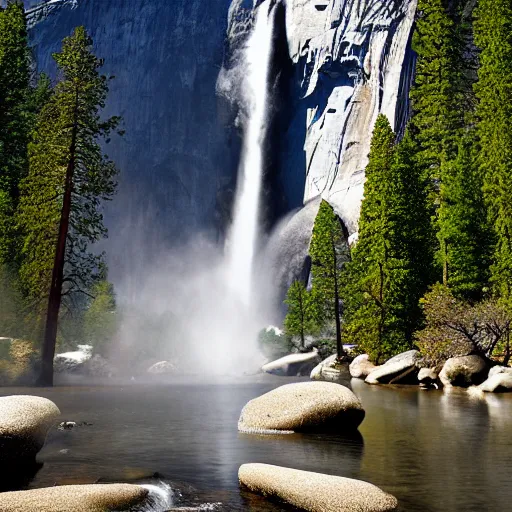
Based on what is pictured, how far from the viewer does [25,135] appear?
137 ft

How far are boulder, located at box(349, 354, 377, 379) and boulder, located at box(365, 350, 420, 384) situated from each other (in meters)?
5.08

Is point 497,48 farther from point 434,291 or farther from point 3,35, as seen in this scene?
point 3,35

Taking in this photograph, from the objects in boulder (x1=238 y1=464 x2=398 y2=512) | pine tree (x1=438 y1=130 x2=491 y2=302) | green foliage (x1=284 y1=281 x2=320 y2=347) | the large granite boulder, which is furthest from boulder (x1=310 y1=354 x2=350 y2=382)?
boulder (x1=238 y1=464 x2=398 y2=512)

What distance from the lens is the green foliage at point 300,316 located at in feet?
173

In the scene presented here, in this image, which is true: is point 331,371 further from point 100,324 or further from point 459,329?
point 100,324

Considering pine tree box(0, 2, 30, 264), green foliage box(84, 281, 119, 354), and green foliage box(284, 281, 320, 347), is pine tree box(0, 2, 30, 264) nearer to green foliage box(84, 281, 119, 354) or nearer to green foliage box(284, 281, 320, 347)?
green foliage box(84, 281, 119, 354)

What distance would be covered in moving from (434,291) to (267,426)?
18.5m

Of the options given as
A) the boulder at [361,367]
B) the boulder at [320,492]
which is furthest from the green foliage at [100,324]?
the boulder at [320,492]

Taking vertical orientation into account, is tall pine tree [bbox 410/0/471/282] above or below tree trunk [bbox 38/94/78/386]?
above

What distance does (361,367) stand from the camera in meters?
36.9

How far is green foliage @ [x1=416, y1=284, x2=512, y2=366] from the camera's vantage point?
90.1 feet

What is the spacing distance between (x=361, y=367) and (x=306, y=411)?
24363 millimetres

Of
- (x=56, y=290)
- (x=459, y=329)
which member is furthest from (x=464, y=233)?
(x=56, y=290)

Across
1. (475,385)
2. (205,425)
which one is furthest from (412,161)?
(205,425)
